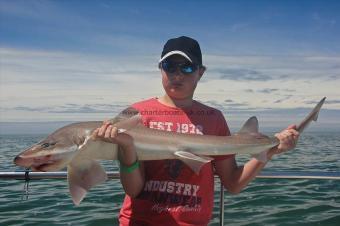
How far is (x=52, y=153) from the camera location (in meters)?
3.15

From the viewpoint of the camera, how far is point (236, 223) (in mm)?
7938

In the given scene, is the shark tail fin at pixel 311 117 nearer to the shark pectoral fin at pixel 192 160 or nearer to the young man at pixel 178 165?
the young man at pixel 178 165

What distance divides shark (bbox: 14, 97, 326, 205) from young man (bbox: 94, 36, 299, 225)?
0.38ft

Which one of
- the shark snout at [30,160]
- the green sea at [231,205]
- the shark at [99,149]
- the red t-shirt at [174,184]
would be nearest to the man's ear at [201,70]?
the red t-shirt at [174,184]

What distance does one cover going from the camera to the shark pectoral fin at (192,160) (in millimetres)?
3529

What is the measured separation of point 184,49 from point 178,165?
3.34 feet

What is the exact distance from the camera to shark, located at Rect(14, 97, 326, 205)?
3.16 metres

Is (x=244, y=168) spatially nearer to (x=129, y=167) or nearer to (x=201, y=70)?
(x=201, y=70)

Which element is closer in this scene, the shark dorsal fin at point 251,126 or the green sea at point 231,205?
the shark dorsal fin at point 251,126


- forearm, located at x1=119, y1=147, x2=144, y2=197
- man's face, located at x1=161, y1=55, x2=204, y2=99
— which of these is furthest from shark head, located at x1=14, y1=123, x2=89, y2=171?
man's face, located at x1=161, y1=55, x2=204, y2=99

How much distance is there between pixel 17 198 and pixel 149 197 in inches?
302

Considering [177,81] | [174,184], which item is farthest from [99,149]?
[177,81]

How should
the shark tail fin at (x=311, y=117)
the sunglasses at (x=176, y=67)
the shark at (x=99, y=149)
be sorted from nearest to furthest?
the shark at (x=99, y=149), the sunglasses at (x=176, y=67), the shark tail fin at (x=311, y=117)

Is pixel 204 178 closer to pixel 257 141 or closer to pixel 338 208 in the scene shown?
pixel 257 141
